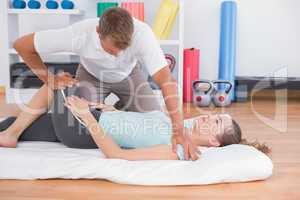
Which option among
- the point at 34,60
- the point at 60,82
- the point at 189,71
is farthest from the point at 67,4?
the point at 60,82

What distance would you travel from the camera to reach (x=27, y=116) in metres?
2.05

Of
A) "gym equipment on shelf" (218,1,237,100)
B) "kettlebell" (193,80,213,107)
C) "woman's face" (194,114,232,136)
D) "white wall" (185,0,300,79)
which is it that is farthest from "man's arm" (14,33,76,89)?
"white wall" (185,0,300,79)

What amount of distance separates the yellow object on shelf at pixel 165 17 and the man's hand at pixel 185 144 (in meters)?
1.87

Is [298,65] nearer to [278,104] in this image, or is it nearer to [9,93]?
[278,104]

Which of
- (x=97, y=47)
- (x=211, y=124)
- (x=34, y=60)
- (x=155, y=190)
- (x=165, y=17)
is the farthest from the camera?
(x=165, y=17)

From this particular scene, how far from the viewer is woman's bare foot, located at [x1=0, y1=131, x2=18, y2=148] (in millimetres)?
2018

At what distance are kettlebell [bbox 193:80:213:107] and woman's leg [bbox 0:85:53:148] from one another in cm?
183

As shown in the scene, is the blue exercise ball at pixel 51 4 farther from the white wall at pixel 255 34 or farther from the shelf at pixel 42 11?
the white wall at pixel 255 34

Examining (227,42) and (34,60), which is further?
(227,42)

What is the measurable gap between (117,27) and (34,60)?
64 centimetres

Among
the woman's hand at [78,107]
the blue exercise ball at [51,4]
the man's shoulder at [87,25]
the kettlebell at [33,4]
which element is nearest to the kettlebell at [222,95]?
the blue exercise ball at [51,4]

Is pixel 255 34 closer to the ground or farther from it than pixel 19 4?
closer to the ground

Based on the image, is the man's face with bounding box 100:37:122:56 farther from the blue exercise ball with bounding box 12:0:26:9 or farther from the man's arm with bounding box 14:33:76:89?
the blue exercise ball with bounding box 12:0:26:9

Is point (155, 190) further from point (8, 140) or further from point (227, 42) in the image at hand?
point (227, 42)
